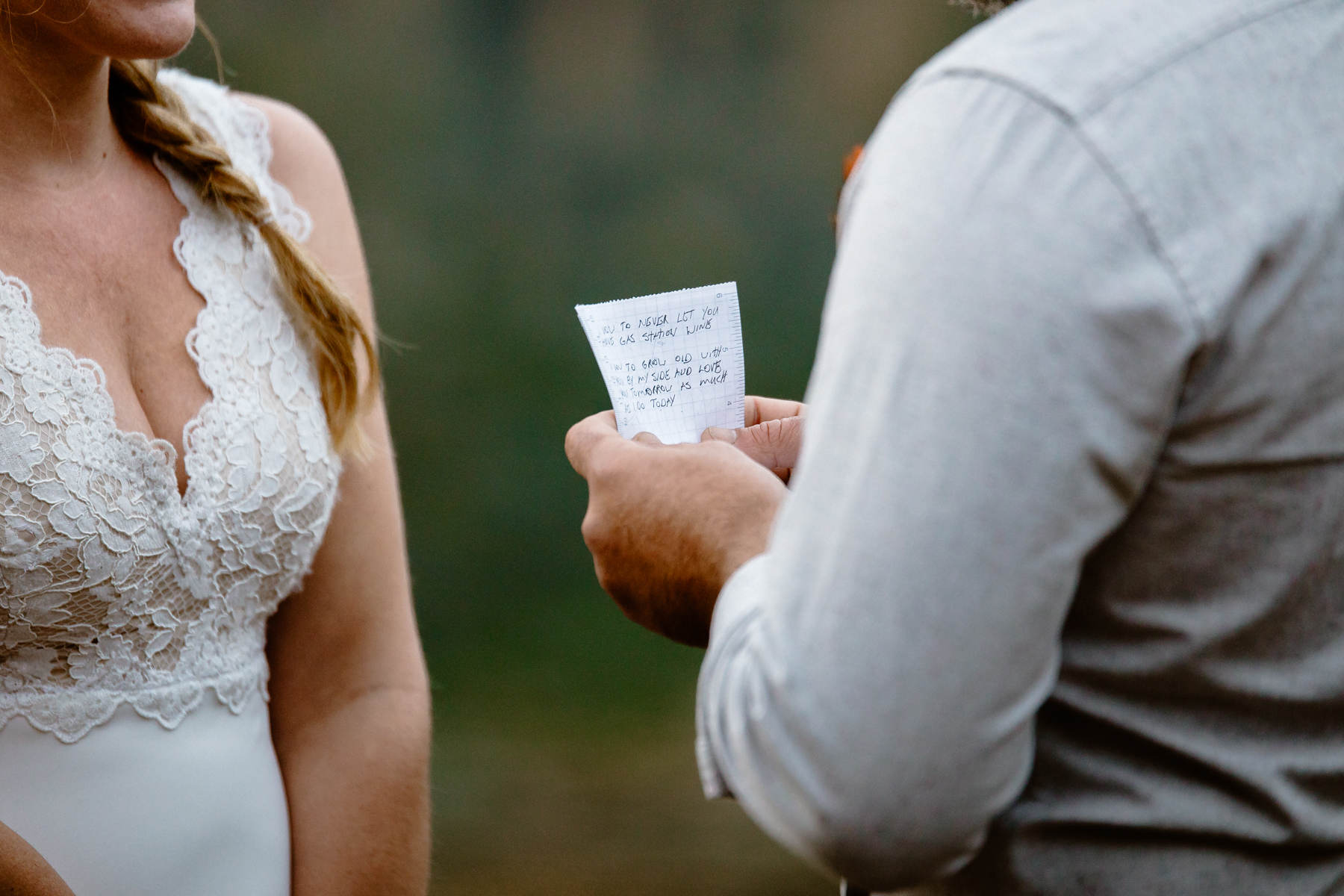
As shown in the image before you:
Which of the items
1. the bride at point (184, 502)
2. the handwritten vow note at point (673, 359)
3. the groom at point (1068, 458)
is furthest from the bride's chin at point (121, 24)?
the groom at point (1068, 458)

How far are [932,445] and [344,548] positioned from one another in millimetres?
1123

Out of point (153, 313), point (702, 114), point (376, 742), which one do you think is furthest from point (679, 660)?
point (153, 313)

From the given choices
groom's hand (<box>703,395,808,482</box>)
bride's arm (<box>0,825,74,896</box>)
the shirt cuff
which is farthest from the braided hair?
the shirt cuff

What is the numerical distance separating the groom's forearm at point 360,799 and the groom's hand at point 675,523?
0.76m

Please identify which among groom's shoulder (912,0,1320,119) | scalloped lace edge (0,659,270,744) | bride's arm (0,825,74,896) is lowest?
bride's arm (0,825,74,896)

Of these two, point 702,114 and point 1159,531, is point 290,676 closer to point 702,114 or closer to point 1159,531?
point 1159,531

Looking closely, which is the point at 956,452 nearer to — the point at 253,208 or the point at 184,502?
the point at 184,502

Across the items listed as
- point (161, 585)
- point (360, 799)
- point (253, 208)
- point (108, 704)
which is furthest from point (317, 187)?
point (360, 799)

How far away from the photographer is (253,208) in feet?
4.80

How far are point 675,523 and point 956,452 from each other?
266 millimetres

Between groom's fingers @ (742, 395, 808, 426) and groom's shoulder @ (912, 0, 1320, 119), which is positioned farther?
groom's fingers @ (742, 395, 808, 426)

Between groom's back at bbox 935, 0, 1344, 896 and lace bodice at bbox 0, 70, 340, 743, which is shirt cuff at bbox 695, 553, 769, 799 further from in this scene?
lace bodice at bbox 0, 70, 340, 743

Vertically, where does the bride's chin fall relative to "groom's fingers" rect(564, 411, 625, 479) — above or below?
above

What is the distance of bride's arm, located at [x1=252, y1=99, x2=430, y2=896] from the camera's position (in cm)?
145
